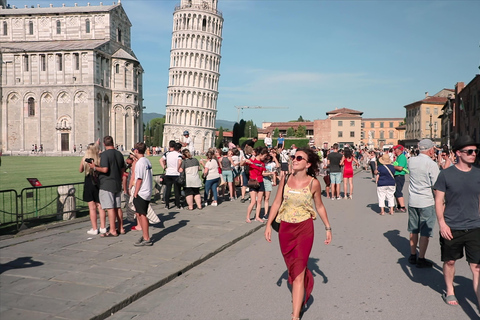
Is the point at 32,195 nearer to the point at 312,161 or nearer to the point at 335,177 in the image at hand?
the point at 312,161

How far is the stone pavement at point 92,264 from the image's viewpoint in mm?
4664

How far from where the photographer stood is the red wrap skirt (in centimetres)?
441

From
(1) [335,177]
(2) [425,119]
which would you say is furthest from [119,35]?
(1) [335,177]

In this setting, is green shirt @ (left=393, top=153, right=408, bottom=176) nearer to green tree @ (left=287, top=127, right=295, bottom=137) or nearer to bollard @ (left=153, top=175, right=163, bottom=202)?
bollard @ (left=153, top=175, right=163, bottom=202)

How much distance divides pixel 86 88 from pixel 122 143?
1016cm

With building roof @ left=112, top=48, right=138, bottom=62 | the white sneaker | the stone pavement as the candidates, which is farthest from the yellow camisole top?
building roof @ left=112, top=48, right=138, bottom=62

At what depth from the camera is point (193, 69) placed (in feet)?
308

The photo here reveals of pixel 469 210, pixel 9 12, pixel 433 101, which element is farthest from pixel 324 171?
pixel 433 101

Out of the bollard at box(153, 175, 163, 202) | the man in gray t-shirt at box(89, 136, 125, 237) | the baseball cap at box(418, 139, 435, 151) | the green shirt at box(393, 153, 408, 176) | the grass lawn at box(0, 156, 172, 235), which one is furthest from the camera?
the bollard at box(153, 175, 163, 202)

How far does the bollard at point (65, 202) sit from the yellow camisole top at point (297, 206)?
7.39m

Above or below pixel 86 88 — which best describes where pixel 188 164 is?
below

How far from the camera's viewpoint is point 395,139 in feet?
447

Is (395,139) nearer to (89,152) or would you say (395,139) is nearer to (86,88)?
(86,88)

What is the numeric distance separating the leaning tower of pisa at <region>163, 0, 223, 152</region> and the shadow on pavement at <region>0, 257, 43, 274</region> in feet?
286
